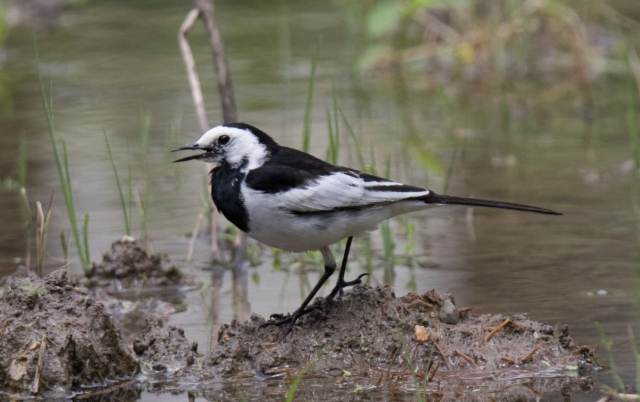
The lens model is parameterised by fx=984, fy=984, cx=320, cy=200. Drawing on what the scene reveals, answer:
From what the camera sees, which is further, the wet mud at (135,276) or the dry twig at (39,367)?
A: the wet mud at (135,276)

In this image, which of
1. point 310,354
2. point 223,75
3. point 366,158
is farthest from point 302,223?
point 366,158

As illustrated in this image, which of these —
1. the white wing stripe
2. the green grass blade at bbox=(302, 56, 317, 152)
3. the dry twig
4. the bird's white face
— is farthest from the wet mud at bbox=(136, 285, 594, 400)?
the green grass blade at bbox=(302, 56, 317, 152)

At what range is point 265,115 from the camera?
10172mm

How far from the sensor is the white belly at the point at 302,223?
4582 millimetres

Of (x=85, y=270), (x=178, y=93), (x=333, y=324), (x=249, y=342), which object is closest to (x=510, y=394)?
(x=333, y=324)

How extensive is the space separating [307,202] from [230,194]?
389 mm

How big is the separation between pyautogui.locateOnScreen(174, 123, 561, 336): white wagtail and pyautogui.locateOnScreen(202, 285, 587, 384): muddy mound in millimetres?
107

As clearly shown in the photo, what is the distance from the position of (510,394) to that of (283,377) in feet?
3.33

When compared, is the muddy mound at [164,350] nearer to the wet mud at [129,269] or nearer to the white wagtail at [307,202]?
the white wagtail at [307,202]

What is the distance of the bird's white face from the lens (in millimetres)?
4922

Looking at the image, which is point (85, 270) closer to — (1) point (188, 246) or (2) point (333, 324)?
(1) point (188, 246)

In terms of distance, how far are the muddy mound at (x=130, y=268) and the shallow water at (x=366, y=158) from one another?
317 millimetres

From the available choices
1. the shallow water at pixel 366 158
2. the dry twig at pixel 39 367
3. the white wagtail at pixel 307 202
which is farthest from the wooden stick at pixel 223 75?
the dry twig at pixel 39 367

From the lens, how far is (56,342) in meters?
4.30
